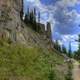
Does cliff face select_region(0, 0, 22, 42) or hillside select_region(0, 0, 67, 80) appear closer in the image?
hillside select_region(0, 0, 67, 80)

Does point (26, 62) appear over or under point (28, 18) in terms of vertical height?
under

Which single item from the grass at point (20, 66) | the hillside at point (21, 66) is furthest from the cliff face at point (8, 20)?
the grass at point (20, 66)

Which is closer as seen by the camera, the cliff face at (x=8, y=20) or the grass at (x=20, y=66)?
the grass at (x=20, y=66)

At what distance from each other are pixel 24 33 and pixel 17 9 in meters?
7.67

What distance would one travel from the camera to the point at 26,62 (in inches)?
1556

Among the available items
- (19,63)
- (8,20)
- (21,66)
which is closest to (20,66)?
(21,66)

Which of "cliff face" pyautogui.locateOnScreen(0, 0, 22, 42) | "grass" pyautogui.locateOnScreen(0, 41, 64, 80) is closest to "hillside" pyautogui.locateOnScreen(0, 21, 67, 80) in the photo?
"grass" pyautogui.locateOnScreen(0, 41, 64, 80)

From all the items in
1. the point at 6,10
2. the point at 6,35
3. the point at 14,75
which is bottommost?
the point at 14,75

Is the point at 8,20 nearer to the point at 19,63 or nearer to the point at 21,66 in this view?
the point at 19,63

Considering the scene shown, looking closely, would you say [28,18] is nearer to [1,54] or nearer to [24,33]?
[24,33]

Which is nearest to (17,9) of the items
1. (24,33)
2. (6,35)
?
(24,33)

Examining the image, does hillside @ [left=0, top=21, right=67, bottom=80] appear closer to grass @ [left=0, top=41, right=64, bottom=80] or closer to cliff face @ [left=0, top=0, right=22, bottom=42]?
grass @ [left=0, top=41, right=64, bottom=80]

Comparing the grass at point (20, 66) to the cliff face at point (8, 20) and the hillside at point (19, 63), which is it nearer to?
the hillside at point (19, 63)

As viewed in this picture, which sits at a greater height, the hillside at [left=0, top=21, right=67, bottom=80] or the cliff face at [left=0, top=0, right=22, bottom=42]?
the cliff face at [left=0, top=0, right=22, bottom=42]
